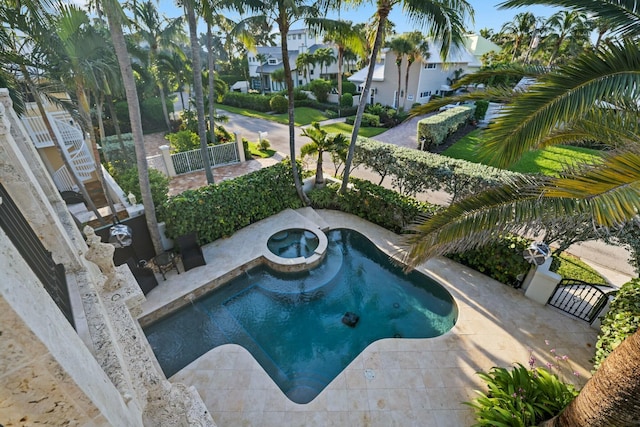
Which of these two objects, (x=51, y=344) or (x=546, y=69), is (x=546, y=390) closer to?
(x=546, y=69)

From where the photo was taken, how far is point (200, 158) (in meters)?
17.1

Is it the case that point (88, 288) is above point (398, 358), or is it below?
above

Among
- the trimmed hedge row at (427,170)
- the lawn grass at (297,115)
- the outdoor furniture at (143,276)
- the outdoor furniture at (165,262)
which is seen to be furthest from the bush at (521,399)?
the lawn grass at (297,115)

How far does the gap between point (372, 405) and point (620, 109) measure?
22.4ft

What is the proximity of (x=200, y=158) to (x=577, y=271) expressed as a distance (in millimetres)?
17996

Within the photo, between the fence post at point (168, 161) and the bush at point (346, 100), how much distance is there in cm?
2150

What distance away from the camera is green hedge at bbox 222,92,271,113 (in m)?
34.7

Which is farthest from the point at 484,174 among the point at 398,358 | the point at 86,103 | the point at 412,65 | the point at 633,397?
the point at 412,65

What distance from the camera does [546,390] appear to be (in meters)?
5.77

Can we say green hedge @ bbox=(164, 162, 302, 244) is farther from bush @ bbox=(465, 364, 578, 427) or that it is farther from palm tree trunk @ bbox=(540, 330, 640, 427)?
palm tree trunk @ bbox=(540, 330, 640, 427)

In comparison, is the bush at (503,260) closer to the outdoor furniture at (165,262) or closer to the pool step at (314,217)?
the pool step at (314,217)

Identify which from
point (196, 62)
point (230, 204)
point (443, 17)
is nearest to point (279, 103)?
point (196, 62)

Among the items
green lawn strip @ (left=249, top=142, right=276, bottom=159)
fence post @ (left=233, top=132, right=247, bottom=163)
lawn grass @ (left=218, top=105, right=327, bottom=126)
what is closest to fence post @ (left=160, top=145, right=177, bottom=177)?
fence post @ (left=233, top=132, right=247, bottom=163)

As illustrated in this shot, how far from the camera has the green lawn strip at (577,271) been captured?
31.8 feet
